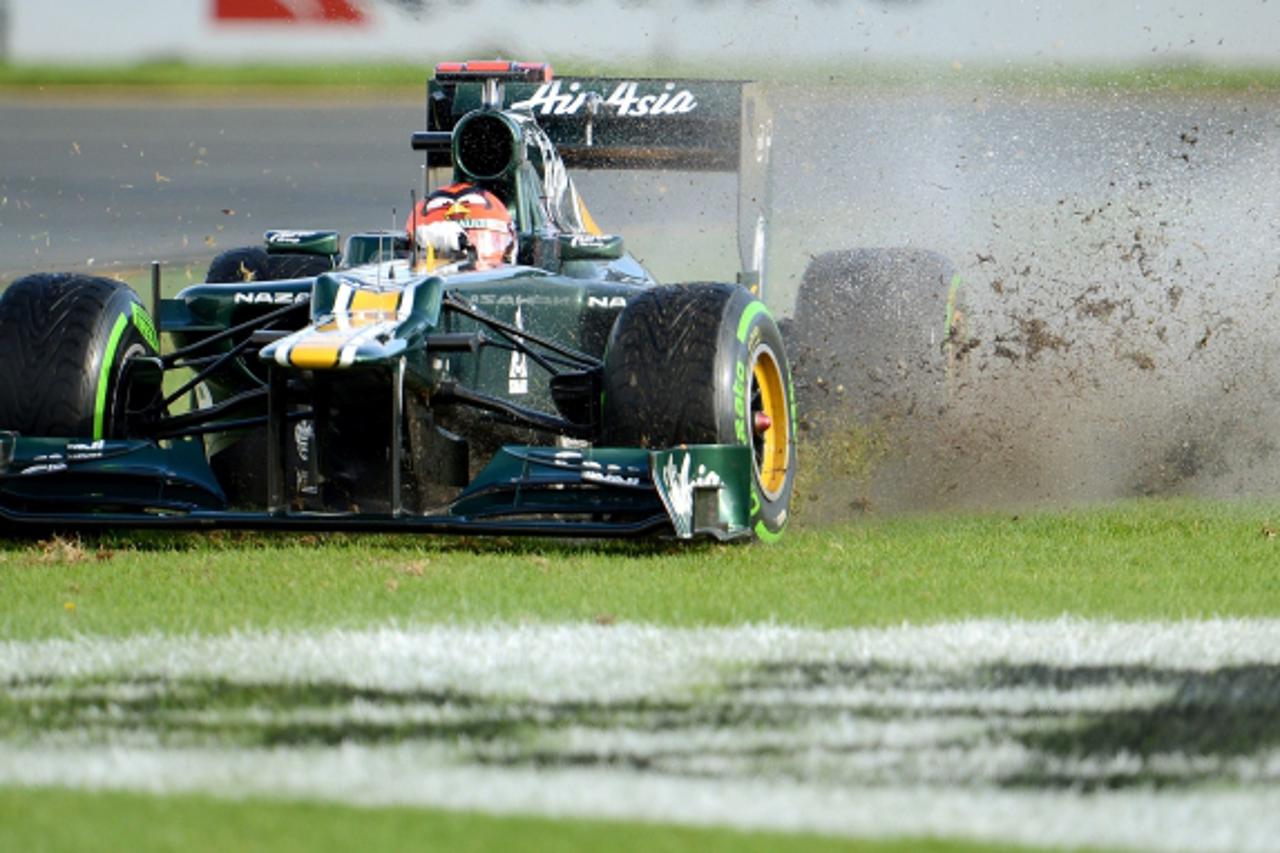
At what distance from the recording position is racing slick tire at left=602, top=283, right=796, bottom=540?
8.51 m

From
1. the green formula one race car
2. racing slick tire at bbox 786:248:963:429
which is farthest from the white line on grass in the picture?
racing slick tire at bbox 786:248:963:429

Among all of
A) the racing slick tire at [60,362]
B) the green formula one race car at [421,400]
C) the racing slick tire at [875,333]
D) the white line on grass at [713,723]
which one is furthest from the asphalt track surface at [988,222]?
the white line on grass at [713,723]

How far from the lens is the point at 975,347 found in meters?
12.0

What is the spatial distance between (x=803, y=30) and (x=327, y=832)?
1361cm

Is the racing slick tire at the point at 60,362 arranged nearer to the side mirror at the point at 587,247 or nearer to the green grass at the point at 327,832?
the side mirror at the point at 587,247

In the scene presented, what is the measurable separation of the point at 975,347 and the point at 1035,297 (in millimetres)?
1024

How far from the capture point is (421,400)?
863 cm

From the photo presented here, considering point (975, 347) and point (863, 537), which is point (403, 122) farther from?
point (863, 537)

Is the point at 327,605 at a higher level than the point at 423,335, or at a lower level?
lower

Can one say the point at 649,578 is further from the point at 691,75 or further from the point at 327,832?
the point at 691,75

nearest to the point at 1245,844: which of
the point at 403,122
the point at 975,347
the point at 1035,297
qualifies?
the point at 975,347

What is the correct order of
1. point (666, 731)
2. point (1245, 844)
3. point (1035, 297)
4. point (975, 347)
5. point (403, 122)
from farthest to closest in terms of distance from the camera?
point (403, 122) < point (1035, 297) < point (975, 347) < point (666, 731) < point (1245, 844)

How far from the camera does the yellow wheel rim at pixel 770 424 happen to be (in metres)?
9.30

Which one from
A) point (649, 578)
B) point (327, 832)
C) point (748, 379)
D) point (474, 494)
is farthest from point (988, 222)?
point (327, 832)
